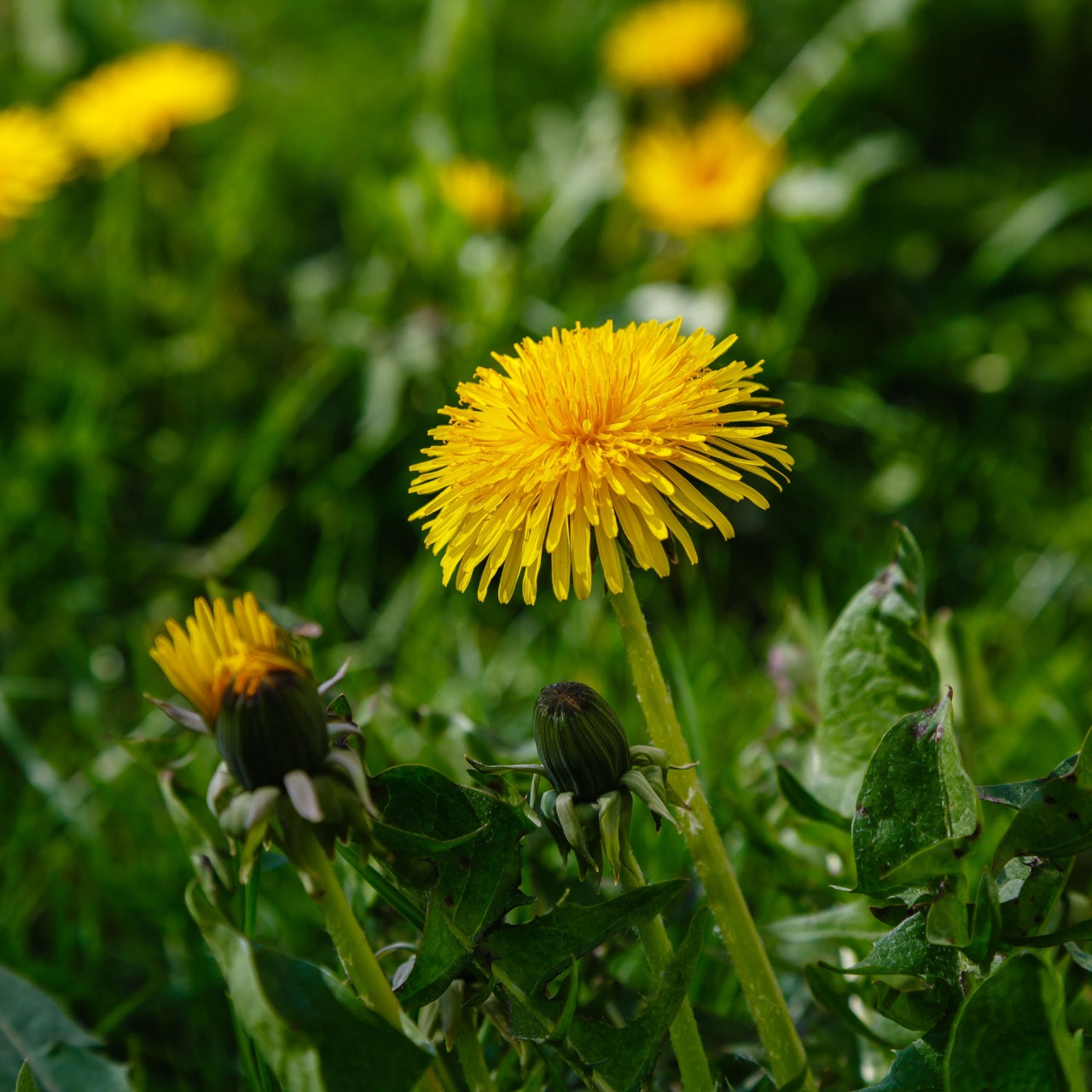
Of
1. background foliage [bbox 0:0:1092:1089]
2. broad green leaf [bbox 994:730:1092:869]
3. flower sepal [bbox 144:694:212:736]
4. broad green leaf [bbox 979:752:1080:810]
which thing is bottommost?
background foliage [bbox 0:0:1092:1089]

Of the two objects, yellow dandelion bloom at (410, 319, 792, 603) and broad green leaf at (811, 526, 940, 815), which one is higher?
yellow dandelion bloom at (410, 319, 792, 603)

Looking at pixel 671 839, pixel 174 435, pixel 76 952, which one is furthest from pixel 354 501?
pixel 671 839

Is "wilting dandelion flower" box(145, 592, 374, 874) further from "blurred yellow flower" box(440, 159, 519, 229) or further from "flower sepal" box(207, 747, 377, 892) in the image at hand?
"blurred yellow flower" box(440, 159, 519, 229)

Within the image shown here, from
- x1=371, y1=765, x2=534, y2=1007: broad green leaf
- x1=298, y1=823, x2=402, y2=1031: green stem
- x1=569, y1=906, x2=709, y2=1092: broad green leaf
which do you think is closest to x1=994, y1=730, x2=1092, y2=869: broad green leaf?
x1=569, y1=906, x2=709, y2=1092: broad green leaf

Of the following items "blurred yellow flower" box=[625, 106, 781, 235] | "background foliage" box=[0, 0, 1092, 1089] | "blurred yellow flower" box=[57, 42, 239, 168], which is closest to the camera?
"background foliage" box=[0, 0, 1092, 1089]

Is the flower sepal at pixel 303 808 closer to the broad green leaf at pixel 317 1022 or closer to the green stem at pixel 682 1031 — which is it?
the broad green leaf at pixel 317 1022

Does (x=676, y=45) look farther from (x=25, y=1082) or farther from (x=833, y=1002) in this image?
(x=25, y=1082)

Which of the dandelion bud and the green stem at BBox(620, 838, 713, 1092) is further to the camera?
the green stem at BBox(620, 838, 713, 1092)

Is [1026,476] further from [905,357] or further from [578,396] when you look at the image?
[578,396]
